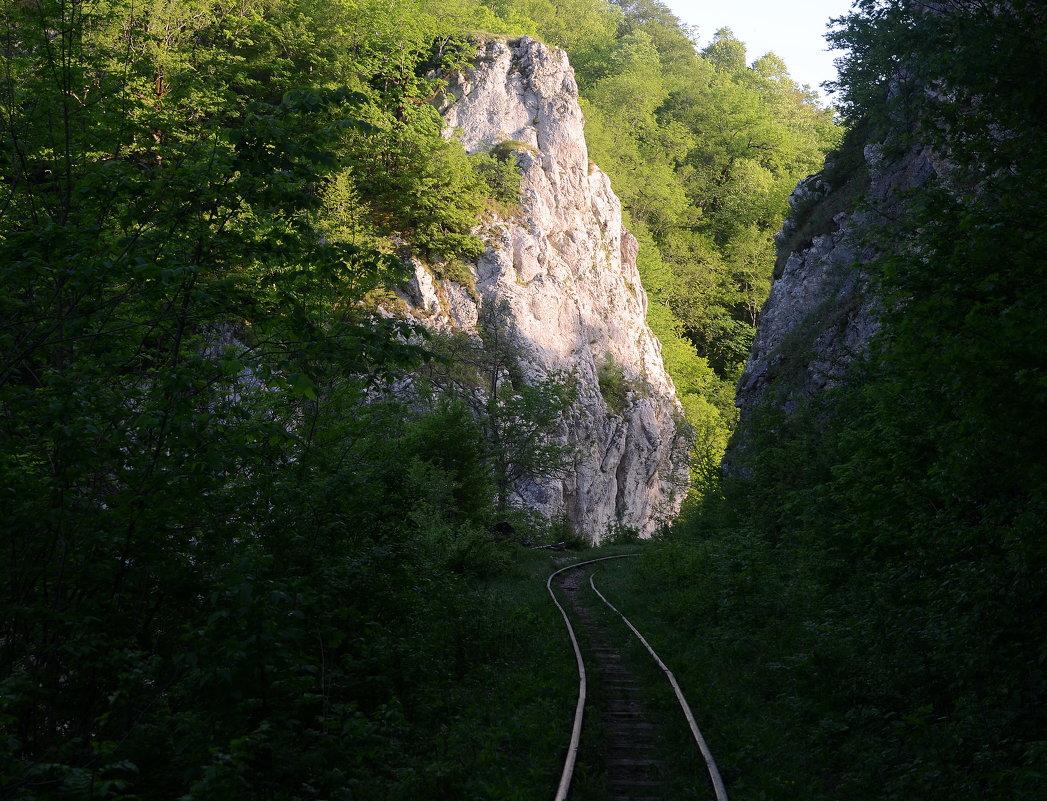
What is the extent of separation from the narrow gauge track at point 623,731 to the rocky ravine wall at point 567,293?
67.0 feet

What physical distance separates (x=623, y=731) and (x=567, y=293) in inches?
1244

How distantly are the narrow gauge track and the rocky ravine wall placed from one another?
804 inches

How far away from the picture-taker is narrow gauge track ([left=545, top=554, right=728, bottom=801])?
21.0 ft

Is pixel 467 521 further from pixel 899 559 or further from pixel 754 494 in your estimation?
pixel 899 559

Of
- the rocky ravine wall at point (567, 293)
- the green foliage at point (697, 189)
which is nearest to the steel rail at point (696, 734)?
the rocky ravine wall at point (567, 293)

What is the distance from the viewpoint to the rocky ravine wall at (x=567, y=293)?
113ft

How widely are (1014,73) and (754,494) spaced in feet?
40.4

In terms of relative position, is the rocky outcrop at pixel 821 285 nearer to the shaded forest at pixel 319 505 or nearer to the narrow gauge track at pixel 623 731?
the shaded forest at pixel 319 505

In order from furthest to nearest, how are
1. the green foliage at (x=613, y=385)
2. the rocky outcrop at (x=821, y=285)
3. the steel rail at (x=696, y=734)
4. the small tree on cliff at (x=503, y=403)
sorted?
the green foliage at (x=613, y=385), the small tree on cliff at (x=503, y=403), the rocky outcrop at (x=821, y=285), the steel rail at (x=696, y=734)

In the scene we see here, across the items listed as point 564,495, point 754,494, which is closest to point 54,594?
point 754,494

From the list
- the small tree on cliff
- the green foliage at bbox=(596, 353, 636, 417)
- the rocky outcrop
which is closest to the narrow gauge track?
the rocky outcrop

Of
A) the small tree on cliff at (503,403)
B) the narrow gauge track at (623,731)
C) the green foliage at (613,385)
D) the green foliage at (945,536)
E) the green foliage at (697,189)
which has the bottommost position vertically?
the narrow gauge track at (623,731)

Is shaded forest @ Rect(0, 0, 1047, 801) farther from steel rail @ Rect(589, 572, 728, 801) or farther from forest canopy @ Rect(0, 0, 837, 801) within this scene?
steel rail @ Rect(589, 572, 728, 801)

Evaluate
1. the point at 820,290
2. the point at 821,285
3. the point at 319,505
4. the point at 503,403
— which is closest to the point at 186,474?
the point at 319,505
